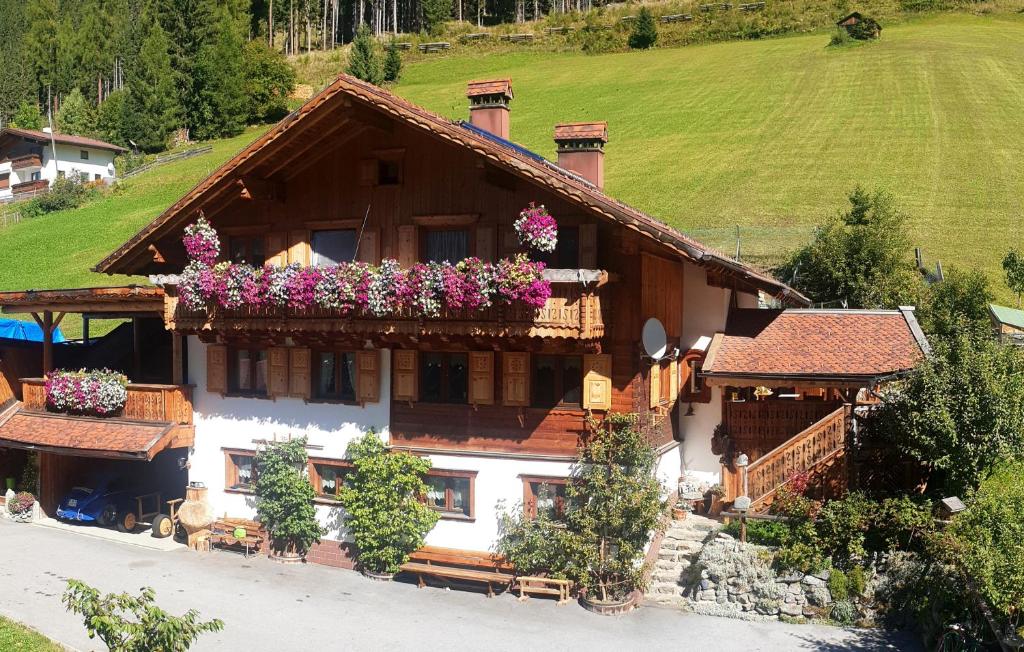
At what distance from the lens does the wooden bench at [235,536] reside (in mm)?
20219

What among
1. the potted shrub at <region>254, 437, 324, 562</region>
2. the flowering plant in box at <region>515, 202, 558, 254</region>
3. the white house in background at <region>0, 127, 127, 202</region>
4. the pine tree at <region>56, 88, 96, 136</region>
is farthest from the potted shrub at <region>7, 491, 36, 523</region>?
the pine tree at <region>56, 88, 96, 136</region>

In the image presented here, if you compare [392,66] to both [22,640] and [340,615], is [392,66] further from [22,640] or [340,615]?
[22,640]

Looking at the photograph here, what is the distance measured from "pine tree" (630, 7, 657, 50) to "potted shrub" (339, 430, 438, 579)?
3343 inches

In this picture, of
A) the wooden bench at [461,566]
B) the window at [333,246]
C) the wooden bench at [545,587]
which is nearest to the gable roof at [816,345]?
the wooden bench at [545,587]

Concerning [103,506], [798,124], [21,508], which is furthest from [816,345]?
[798,124]

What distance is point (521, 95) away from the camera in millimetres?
80750

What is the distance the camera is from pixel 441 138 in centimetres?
1744

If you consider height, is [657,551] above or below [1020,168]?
below

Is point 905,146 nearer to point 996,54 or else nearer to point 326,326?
point 996,54

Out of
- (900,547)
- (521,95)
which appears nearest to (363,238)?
(900,547)

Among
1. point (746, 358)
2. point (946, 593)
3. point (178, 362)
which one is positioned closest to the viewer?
point (946, 593)

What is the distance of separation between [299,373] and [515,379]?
5010 mm

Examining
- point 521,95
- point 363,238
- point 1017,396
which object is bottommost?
point 1017,396

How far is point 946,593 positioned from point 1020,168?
44.6 meters
